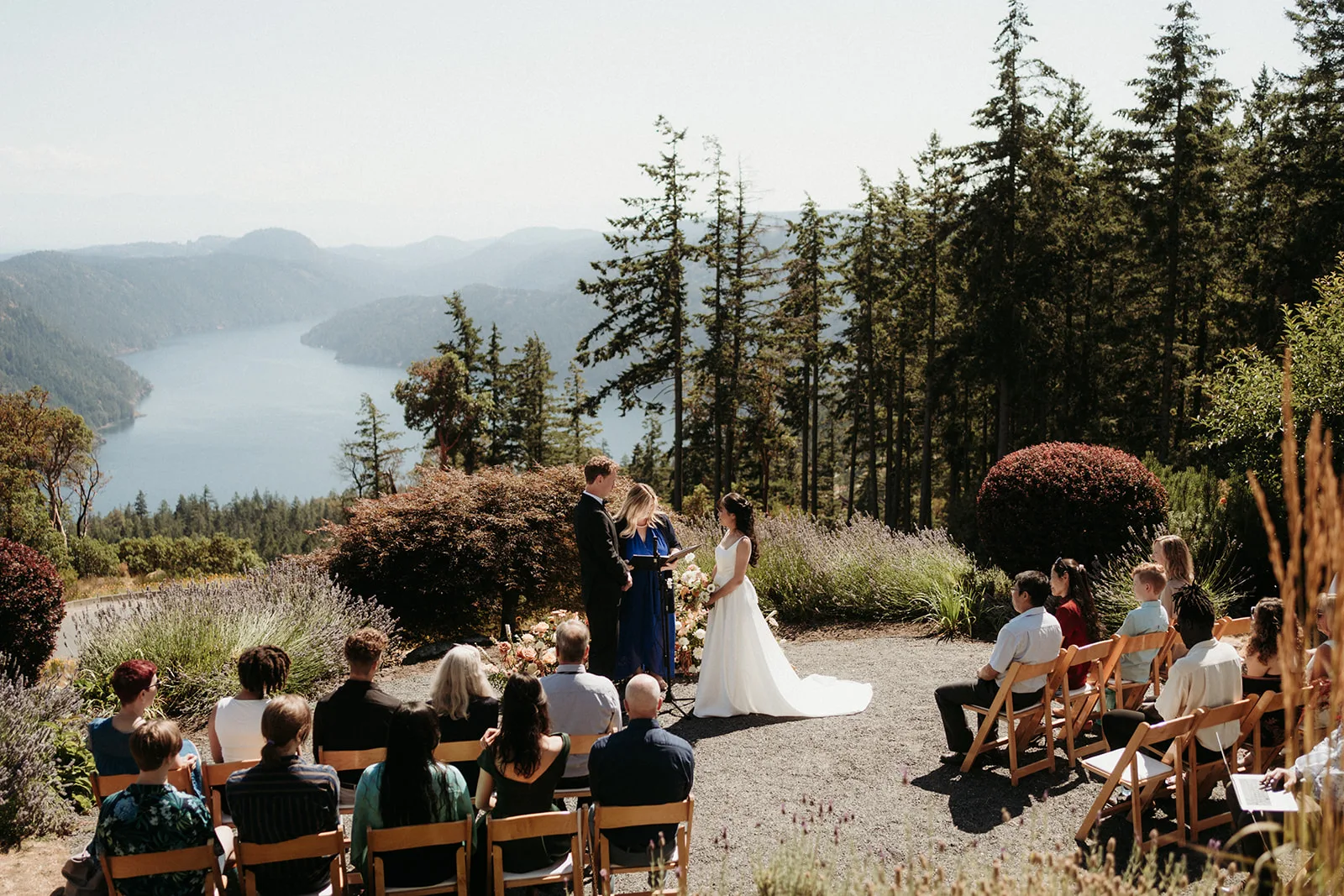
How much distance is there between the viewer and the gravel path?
4.98 meters

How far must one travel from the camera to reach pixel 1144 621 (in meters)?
6.08

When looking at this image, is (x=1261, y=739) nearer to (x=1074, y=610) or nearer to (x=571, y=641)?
(x=1074, y=610)

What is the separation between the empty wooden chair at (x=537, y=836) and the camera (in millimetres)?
3926

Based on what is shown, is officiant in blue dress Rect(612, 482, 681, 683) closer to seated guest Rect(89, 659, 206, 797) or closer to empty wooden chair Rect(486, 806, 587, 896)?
empty wooden chair Rect(486, 806, 587, 896)

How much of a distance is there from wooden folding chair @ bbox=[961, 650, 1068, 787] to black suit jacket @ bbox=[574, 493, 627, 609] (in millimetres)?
2634

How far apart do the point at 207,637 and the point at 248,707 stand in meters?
3.99

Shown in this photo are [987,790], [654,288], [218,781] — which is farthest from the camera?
[654,288]

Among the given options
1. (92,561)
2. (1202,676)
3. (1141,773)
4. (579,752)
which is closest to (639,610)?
(579,752)

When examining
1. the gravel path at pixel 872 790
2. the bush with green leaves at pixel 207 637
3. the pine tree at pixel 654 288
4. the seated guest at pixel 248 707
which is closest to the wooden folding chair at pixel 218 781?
the seated guest at pixel 248 707

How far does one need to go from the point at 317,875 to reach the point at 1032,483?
8616 mm

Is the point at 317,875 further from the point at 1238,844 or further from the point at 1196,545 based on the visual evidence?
the point at 1196,545

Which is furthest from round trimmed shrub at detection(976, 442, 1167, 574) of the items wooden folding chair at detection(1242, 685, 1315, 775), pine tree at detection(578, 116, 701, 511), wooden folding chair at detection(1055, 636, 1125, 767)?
pine tree at detection(578, 116, 701, 511)

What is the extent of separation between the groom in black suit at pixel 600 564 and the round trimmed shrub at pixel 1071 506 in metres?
5.45

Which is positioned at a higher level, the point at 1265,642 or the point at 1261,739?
the point at 1265,642
